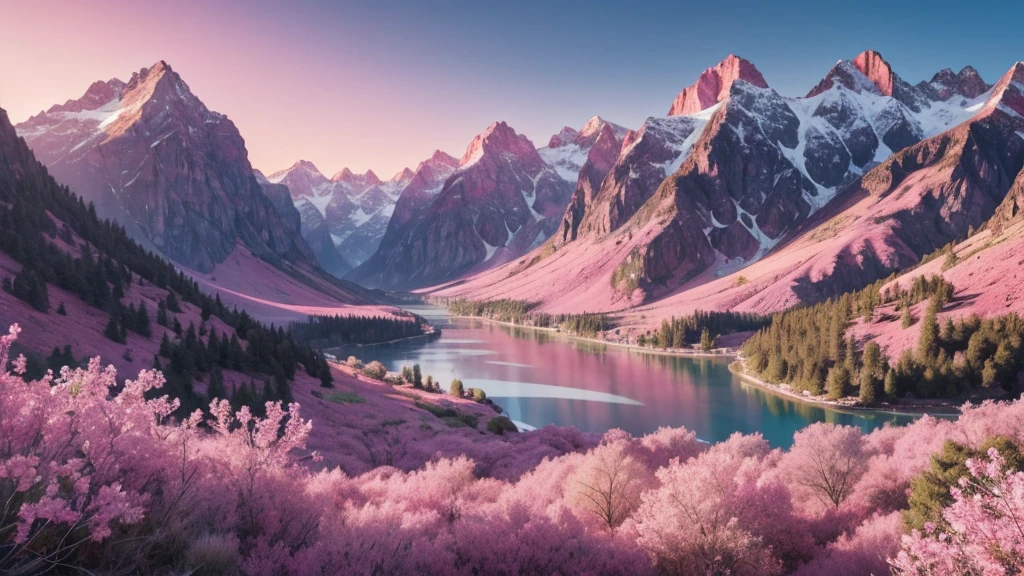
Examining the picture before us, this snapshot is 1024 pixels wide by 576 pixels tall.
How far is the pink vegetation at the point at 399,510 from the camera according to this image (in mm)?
6383

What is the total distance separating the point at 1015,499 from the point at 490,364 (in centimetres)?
8819

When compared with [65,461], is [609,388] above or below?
below

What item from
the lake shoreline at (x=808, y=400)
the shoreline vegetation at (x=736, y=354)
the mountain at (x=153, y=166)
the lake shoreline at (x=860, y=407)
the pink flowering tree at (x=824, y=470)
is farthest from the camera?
the mountain at (x=153, y=166)

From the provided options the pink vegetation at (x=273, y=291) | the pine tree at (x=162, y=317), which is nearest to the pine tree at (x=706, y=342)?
the pink vegetation at (x=273, y=291)

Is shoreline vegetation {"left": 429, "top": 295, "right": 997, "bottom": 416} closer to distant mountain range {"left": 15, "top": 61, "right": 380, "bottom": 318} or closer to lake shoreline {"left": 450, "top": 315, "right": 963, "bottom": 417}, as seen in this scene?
lake shoreline {"left": 450, "top": 315, "right": 963, "bottom": 417}

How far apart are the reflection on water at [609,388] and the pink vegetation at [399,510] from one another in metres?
37.8

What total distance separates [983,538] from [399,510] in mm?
9598

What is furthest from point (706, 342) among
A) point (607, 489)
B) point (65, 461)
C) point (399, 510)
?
point (65, 461)

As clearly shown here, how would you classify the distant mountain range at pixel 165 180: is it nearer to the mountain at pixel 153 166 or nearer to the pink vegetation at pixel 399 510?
the mountain at pixel 153 166

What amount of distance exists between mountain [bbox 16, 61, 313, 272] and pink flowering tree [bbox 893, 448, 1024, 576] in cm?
17458

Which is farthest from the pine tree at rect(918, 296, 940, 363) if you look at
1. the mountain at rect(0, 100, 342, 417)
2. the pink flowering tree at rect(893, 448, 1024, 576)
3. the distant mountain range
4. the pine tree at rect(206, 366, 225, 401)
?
the distant mountain range

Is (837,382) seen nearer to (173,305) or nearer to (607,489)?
(607,489)

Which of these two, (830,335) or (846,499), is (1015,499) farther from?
(830,335)

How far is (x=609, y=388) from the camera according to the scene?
242ft
